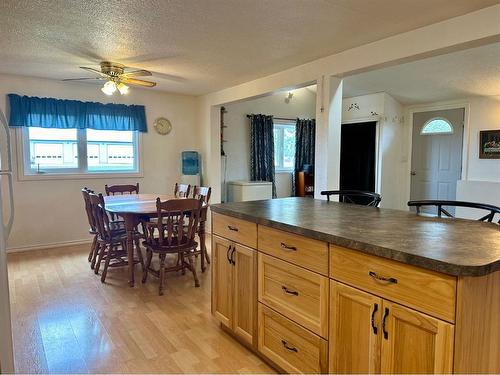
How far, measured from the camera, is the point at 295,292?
183 centimetres

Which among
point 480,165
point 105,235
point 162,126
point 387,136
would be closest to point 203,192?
point 105,235

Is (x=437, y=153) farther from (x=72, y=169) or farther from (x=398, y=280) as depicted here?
(x=72, y=169)

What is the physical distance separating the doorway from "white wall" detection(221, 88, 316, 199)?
111 cm

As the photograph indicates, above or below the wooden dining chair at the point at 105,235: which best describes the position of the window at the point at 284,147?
above

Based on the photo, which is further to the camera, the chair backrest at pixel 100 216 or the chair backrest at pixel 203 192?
the chair backrest at pixel 203 192

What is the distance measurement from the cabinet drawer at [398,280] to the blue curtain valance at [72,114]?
14.6 feet

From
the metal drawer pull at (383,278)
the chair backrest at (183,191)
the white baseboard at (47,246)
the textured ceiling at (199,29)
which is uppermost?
the textured ceiling at (199,29)

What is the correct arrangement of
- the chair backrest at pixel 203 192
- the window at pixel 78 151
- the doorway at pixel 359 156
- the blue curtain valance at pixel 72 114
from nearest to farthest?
1. the chair backrest at pixel 203 192
2. the blue curtain valance at pixel 72 114
3. the window at pixel 78 151
4. the doorway at pixel 359 156

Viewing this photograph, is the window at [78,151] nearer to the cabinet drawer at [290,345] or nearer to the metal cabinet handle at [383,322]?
the cabinet drawer at [290,345]

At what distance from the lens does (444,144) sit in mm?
5859

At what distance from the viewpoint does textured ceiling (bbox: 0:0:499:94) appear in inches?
94.4

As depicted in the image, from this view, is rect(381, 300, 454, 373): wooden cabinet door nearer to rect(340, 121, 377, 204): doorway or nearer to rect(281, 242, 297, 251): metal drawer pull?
rect(281, 242, 297, 251): metal drawer pull

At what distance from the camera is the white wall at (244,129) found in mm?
6160

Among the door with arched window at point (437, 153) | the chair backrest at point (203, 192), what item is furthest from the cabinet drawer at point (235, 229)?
the door with arched window at point (437, 153)
